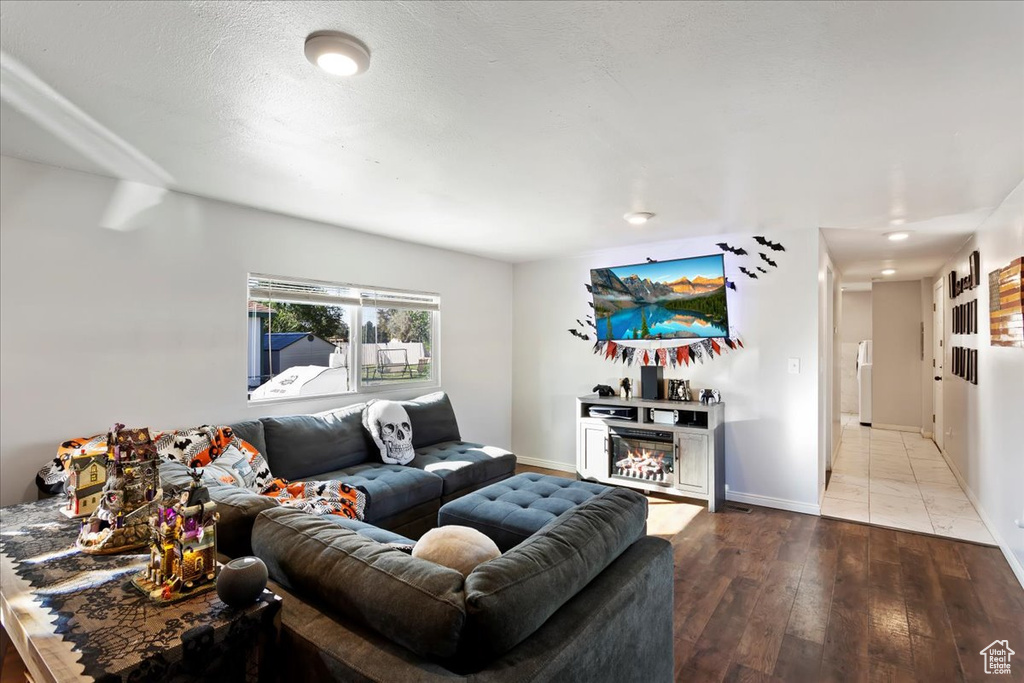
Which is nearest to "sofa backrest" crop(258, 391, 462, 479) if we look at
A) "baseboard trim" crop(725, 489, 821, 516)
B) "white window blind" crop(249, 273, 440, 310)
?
"white window blind" crop(249, 273, 440, 310)

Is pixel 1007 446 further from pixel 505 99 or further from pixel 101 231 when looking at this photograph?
pixel 101 231

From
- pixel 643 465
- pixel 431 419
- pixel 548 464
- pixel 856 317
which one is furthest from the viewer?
pixel 856 317

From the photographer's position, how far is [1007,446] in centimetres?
297

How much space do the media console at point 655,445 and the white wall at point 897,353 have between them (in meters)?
4.87

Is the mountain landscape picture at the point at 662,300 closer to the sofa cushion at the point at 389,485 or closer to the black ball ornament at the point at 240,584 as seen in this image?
the sofa cushion at the point at 389,485

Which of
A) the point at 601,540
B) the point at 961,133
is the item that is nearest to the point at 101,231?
the point at 601,540

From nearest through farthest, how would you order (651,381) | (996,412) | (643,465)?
(996,412), (643,465), (651,381)

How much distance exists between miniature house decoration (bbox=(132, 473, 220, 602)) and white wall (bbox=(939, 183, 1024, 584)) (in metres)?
3.80

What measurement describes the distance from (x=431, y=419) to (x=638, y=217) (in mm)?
2279

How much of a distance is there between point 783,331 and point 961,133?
214 centimetres

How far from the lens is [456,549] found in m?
1.40

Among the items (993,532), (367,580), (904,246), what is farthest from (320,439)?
(904,246)

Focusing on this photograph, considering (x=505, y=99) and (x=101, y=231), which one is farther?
(x=101, y=231)

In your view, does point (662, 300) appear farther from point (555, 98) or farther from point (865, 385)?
point (865, 385)
